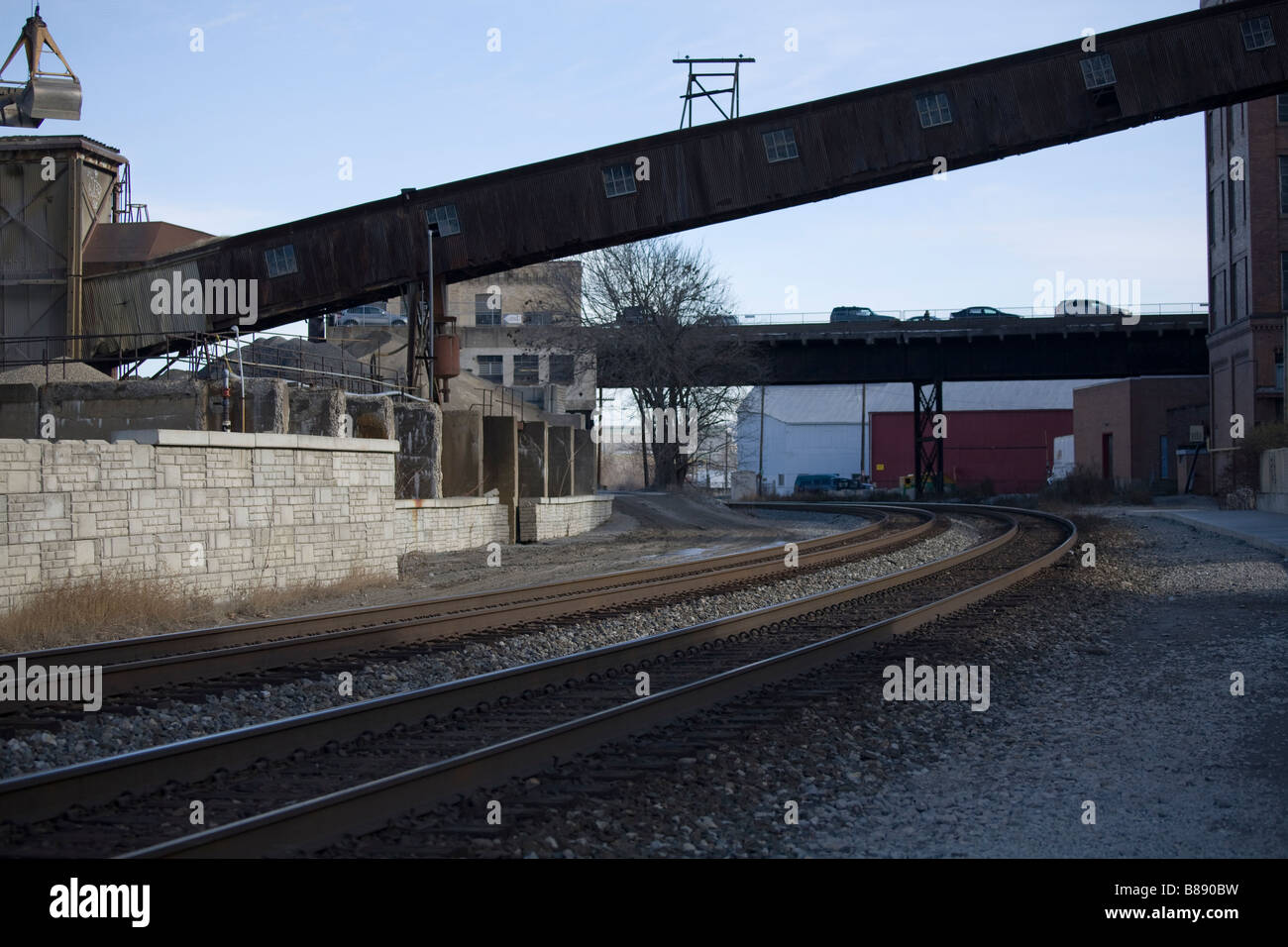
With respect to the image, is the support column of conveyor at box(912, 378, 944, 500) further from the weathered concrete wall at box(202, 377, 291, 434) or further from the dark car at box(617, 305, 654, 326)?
the weathered concrete wall at box(202, 377, 291, 434)

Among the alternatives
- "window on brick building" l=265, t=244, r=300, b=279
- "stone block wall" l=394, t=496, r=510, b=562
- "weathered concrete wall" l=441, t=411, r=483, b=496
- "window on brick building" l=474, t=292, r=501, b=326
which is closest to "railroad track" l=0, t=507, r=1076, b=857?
"stone block wall" l=394, t=496, r=510, b=562

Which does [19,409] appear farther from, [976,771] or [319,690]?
[976,771]

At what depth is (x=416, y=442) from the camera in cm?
2553

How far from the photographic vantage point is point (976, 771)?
749 cm

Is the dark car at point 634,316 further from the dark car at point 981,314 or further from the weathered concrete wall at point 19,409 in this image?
the weathered concrete wall at point 19,409

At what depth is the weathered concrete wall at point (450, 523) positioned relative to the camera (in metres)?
23.6

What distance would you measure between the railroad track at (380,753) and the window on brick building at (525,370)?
5459 cm

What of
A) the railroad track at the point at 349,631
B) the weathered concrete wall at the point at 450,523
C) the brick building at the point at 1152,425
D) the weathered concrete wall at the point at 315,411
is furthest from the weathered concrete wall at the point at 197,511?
the brick building at the point at 1152,425

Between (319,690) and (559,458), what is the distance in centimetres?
2260
